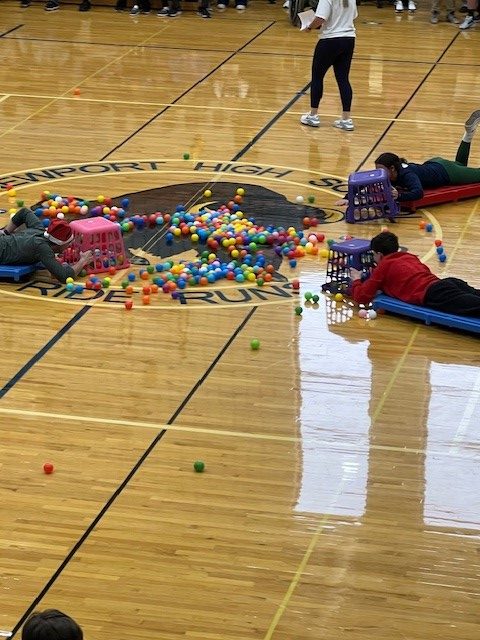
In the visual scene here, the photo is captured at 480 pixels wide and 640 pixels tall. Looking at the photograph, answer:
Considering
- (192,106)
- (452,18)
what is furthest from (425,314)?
(452,18)

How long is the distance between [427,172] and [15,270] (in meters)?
3.71

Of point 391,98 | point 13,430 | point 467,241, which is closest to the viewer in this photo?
point 13,430

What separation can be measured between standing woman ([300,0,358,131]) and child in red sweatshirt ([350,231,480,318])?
4407mm

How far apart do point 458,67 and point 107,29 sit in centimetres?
490

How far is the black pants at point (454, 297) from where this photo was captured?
29.1 feet

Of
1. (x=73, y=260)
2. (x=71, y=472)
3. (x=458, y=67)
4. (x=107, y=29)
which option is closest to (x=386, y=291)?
(x=73, y=260)

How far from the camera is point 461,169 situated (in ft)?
38.5

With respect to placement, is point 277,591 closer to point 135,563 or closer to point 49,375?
point 135,563

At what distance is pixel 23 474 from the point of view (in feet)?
23.5

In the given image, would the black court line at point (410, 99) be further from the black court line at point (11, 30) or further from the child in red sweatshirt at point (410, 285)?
the black court line at point (11, 30)

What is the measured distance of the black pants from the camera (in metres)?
8.88

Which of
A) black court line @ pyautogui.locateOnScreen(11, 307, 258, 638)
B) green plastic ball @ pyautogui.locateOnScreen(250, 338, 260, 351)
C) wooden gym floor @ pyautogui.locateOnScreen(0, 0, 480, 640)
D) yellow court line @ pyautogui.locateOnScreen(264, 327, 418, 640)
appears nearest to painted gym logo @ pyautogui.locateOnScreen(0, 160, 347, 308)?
wooden gym floor @ pyautogui.locateOnScreen(0, 0, 480, 640)

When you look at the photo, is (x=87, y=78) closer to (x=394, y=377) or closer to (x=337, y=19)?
(x=337, y=19)

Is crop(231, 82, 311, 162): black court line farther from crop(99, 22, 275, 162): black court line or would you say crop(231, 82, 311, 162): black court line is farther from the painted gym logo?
crop(99, 22, 275, 162): black court line
